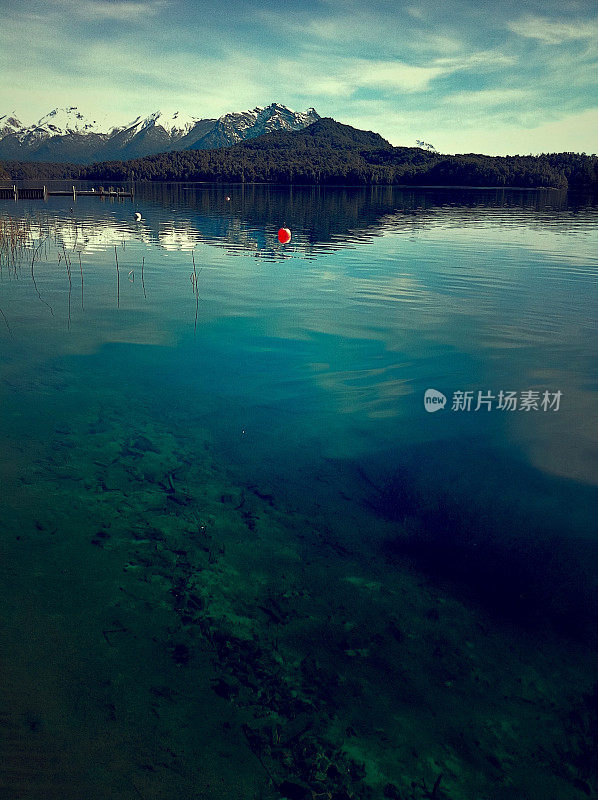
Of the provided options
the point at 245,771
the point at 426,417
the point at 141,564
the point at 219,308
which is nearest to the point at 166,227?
the point at 219,308

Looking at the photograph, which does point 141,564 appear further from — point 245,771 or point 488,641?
point 488,641

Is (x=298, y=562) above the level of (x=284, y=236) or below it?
below

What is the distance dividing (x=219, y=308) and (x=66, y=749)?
61.6ft

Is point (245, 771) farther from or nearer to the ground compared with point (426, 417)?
nearer to the ground

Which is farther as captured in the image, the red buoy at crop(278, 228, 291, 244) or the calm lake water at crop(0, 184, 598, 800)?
the red buoy at crop(278, 228, 291, 244)

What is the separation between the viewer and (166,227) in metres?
52.7

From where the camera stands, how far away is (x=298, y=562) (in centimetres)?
758

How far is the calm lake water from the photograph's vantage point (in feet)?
16.5

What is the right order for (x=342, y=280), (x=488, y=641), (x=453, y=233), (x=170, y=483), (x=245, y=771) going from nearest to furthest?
(x=245, y=771) → (x=488, y=641) → (x=170, y=483) → (x=342, y=280) → (x=453, y=233)

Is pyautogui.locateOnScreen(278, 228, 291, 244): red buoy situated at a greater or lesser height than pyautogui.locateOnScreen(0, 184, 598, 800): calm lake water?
greater

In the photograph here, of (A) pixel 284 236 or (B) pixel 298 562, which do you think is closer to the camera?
(B) pixel 298 562

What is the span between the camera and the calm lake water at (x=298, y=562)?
502cm

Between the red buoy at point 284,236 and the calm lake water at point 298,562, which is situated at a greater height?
the red buoy at point 284,236

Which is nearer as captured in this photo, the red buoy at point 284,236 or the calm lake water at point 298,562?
the calm lake water at point 298,562
